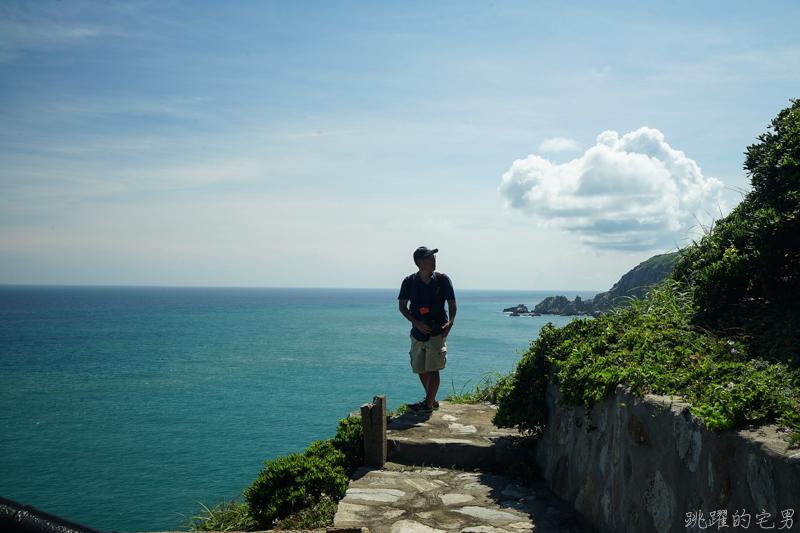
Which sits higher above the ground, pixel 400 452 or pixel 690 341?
pixel 690 341

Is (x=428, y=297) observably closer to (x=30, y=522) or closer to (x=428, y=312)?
(x=428, y=312)

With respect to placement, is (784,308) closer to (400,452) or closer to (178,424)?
(400,452)

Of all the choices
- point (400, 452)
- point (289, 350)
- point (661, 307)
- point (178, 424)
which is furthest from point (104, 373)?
point (661, 307)

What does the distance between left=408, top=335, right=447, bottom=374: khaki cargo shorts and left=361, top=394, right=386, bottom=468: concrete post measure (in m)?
1.24

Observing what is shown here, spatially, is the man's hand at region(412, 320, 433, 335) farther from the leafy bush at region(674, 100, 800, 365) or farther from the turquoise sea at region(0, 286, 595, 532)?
the turquoise sea at region(0, 286, 595, 532)

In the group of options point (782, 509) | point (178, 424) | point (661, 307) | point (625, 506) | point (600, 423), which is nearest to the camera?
point (782, 509)

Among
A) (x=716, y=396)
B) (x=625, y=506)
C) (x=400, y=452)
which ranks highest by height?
(x=716, y=396)

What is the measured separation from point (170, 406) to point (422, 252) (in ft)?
79.4

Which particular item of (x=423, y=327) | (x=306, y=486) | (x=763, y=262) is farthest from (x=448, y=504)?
(x=763, y=262)

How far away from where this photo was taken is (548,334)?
210 inches

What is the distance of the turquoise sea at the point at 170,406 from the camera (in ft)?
48.0

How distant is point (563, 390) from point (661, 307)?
1640mm

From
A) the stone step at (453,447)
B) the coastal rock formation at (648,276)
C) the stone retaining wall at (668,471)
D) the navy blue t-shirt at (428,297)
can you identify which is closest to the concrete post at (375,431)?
the stone step at (453,447)

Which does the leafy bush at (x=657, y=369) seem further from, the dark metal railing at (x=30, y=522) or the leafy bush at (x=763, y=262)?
the dark metal railing at (x=30, y=522)
